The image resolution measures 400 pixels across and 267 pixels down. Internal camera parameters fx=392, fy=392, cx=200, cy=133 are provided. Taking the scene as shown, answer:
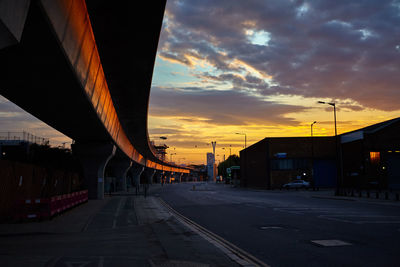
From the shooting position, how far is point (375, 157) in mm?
59406

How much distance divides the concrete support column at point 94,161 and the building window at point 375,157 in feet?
129

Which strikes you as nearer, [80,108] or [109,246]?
[109,246]

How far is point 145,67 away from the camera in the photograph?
18.2 meters

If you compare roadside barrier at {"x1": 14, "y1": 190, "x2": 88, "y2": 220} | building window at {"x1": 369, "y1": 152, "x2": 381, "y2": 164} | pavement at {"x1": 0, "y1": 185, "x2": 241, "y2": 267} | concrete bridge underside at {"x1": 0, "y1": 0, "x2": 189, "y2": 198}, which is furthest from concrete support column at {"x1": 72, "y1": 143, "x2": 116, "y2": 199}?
building window at {"x1": 369, "y1": 152, "x2": 381, "y2": 164}

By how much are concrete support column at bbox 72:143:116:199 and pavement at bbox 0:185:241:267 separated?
2359 centimetres

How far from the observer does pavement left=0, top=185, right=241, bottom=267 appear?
29.0 feet

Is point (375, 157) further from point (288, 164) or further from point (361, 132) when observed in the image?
point (288, 164)

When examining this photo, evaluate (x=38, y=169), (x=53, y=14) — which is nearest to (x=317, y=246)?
(x=53, y=14)

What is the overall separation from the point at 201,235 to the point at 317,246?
4.04m

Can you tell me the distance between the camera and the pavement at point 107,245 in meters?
8.84

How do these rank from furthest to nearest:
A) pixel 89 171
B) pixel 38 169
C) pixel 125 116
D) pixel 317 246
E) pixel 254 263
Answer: pixel 89 171, pixel 125 116, pixel 38 169, pixel 317 246, pixel 254 263

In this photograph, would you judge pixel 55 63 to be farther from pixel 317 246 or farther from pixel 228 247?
pixel 317 246

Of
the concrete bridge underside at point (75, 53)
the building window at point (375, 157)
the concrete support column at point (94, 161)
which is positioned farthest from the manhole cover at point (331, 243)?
the building window at point (375, 157)

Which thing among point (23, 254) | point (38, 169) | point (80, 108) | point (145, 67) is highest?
point (145, 67)
